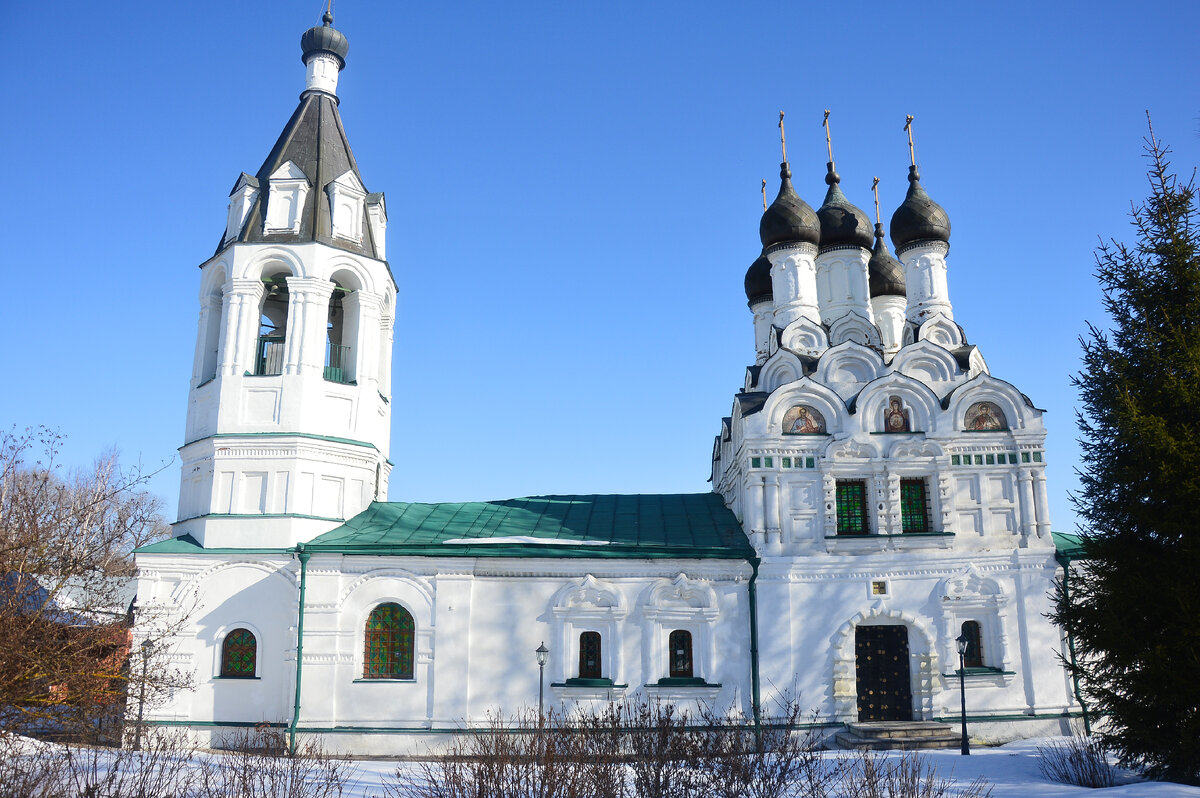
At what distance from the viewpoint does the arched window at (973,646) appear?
15.0 metres

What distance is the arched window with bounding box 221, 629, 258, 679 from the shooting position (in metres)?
14.5

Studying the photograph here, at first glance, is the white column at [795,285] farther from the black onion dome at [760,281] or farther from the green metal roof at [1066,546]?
the green metal roof at [1066,546]

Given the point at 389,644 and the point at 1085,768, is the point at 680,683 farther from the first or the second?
the point at 1085,768

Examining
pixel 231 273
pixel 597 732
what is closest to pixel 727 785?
pixel 597 732

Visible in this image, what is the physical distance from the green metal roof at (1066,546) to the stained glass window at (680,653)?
20.2ft

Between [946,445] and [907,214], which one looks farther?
[907,214]

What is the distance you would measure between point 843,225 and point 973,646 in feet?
28.2

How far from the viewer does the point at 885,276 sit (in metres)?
20.8

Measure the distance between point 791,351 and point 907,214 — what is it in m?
3.84

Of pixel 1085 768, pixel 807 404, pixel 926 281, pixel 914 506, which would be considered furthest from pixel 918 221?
pixel 1085 768

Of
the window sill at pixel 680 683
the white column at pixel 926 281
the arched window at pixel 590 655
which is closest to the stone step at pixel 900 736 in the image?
the window sill at pixel 680 683

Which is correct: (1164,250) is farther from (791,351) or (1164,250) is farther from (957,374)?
(791,351)

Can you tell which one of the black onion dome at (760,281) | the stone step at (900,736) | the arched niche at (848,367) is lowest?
the stone step at (900,736)

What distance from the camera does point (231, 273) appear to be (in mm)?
16203
